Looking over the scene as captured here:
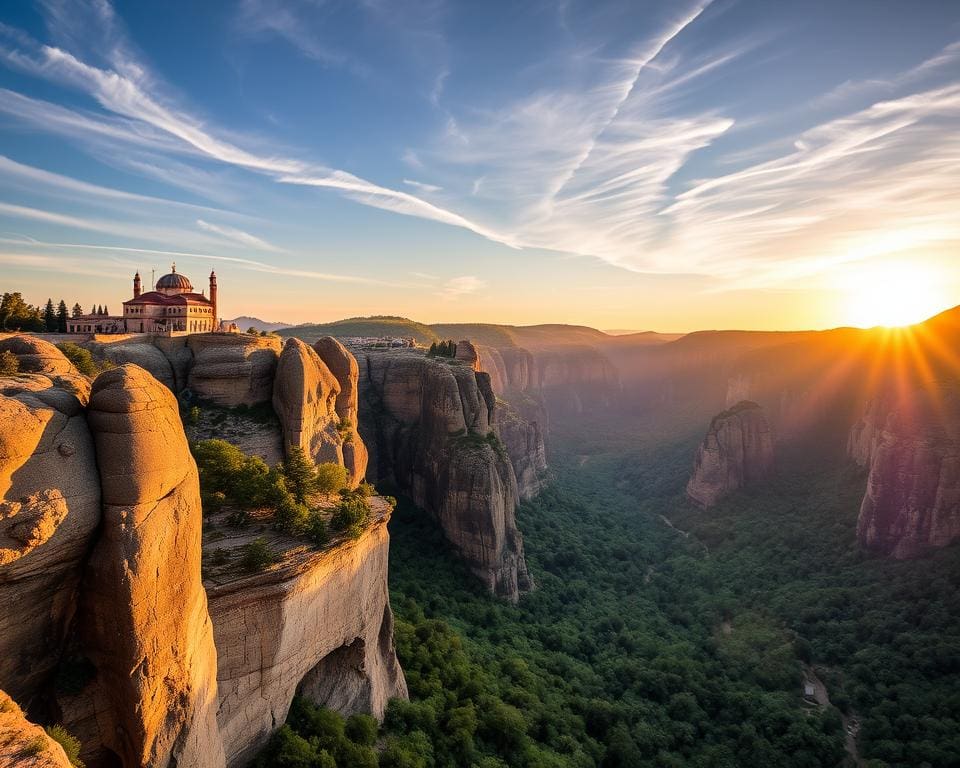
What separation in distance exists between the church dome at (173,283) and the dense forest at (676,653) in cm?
3162

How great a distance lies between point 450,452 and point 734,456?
52641 millimetres

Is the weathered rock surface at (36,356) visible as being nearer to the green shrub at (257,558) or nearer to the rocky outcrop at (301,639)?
the green shrub at (257,558)

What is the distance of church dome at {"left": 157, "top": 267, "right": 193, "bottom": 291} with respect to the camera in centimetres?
5128

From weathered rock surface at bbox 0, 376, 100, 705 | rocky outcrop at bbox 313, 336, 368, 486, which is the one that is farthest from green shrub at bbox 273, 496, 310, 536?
rocky outcrop at bbox 313, 336, 368, 486

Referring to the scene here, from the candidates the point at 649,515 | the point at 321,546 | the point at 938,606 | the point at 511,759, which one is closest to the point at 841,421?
the point at 649,515

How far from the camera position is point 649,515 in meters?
83.6

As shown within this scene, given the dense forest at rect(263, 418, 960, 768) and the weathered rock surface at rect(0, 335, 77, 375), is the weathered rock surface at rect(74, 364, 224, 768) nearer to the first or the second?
the weathered rock surface at rect(0, 335, 77, 375)

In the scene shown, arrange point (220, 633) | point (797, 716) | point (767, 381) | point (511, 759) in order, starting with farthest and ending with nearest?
point (767, 381) < point (797, 716) < point (511, 759) < point (220, 633)

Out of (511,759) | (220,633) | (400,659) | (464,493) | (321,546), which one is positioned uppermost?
(321,546)

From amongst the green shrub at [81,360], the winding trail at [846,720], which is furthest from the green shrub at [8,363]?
the winding trail at [846,720]

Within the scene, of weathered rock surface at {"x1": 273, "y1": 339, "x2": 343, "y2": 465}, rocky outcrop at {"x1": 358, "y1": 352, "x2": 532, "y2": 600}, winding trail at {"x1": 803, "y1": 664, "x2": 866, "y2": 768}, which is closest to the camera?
weathered rock surface at {"x1": 273, "y1": 339, "x2": 343, "y2": 465}

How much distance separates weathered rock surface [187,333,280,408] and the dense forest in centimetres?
1604

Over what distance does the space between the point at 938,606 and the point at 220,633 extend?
54008 mm

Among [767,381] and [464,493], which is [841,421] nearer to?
[767,381]
